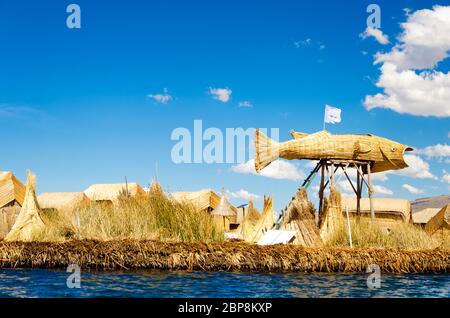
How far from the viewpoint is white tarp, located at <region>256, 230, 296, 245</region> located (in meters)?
16.3

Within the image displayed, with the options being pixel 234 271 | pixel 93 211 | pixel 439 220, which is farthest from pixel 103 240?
pixel 439 220

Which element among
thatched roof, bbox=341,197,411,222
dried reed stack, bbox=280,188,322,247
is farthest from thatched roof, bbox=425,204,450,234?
dried reed stack, bbox=280,188,322,247

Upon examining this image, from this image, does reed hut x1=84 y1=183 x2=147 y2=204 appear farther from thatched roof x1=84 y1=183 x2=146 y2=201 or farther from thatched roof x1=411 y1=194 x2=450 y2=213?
thatched roof x1=411 y1=194 x2=450 y2=213

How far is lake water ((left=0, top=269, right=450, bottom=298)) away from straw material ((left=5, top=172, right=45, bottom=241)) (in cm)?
309

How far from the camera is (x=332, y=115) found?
63.7 ft

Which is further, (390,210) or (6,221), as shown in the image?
(390,210)

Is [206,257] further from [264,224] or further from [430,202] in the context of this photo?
[430,202]

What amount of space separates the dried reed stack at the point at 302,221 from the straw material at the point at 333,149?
173 centimetres

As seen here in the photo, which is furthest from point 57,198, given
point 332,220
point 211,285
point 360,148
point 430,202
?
point 430,202

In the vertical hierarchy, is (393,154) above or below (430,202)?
above

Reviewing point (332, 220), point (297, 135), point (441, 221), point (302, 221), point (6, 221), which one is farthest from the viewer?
point (441, 221)

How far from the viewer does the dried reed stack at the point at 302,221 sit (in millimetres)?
16453

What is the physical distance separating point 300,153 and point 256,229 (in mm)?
Result: 2884

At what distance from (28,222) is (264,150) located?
7.34 meters
